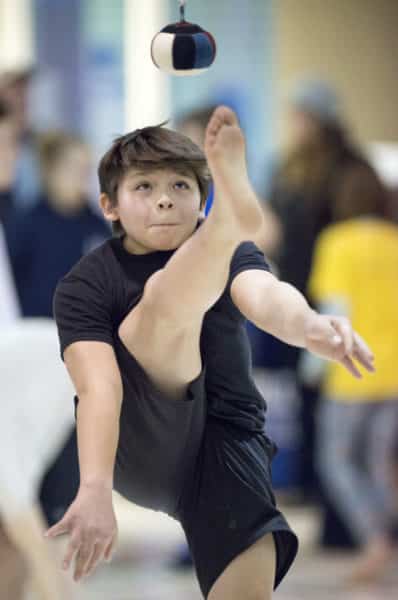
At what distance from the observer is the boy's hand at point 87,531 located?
977 millimetres

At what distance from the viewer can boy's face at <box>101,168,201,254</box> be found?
1056mm

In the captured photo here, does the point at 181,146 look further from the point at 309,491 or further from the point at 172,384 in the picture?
the point at 309,491

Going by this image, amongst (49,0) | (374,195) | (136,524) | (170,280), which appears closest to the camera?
(170,280)

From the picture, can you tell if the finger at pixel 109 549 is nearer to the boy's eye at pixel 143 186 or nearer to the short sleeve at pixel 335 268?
the boy's eye at pixel 143 186

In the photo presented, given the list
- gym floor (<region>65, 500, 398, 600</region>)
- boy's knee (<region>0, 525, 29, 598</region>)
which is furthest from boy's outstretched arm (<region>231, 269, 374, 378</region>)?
gym floor (<region>65, 500, 398, 600</region>)

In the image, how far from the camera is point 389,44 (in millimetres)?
5109

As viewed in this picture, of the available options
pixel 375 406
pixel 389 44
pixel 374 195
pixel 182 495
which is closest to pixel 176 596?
pixel 375 406

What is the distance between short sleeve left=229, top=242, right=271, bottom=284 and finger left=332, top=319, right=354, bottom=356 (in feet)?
0.34

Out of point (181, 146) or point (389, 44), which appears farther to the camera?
point (389, 44)

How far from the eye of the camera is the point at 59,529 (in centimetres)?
97

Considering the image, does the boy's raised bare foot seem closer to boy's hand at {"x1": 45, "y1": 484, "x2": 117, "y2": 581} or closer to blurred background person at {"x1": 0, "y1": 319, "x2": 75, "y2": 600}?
boy's hand at {"x1": 45, "y1": 484, "x2": 117, "y2": 581}

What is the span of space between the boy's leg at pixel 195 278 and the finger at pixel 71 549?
0.53ft

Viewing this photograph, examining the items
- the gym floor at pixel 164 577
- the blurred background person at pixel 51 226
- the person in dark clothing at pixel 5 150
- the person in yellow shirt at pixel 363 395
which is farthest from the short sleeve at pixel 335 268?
the person in dark clothing at pixel 5 150

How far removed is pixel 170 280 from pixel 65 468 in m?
1.24
